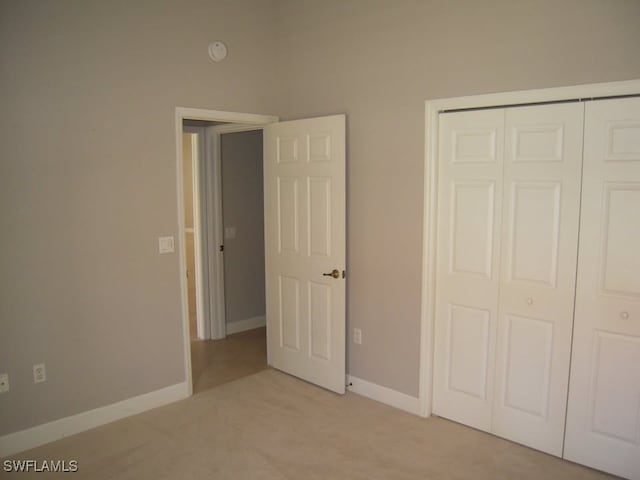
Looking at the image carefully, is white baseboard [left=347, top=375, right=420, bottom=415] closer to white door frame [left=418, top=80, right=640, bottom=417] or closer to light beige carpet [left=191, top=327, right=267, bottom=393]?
white door frame [left=418, top=80, right=640, bottom=417]

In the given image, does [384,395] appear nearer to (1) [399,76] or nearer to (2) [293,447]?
(2) [293,447]

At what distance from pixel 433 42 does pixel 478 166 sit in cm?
87

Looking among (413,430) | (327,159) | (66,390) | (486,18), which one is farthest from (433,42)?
(66,390)

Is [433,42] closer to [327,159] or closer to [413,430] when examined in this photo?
[327,159]

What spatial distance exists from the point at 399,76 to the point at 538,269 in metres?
1.58

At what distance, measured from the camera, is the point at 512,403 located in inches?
121

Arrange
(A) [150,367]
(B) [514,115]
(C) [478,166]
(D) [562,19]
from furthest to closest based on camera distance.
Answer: (A) [150,367] → (C) [478,166] → (B) [514,115] → (D) [562,19]

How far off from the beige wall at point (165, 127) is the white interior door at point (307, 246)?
0.15 m

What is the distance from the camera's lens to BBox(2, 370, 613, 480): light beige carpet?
278cm

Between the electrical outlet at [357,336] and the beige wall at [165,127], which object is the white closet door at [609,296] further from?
the electrical outlet at [357,336]

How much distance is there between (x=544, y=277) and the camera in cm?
288

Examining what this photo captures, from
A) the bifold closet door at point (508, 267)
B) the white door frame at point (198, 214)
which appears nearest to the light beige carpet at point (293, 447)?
the bifold closet door at point (508, 267)

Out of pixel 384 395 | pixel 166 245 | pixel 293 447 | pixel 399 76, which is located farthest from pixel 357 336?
pixel 399 76

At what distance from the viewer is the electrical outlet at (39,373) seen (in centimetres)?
303
